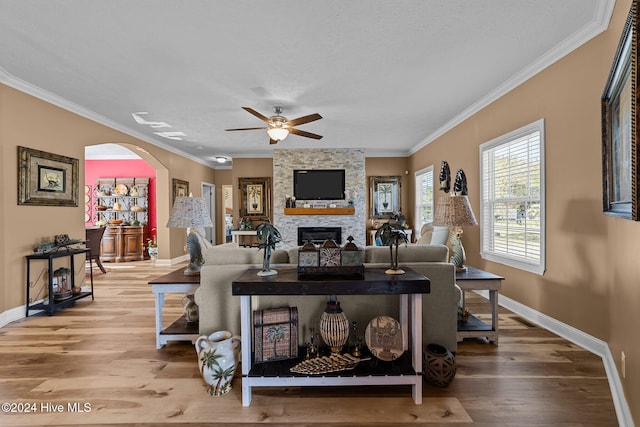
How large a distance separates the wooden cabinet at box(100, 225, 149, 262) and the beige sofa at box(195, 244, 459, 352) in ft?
19.8

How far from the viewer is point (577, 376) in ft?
7.13

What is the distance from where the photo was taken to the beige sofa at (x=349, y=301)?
2.35 meters

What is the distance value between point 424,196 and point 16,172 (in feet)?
22.4

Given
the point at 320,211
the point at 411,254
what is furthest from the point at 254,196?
the point at 411,254

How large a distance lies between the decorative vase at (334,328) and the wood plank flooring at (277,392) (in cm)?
30

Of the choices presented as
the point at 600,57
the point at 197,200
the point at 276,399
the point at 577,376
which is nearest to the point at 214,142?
the point at 197,200

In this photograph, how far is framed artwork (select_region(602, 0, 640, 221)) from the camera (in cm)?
121

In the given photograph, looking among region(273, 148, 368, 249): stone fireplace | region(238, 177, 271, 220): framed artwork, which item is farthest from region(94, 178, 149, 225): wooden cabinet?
region(273, 148, 368, 249): stone fireplace

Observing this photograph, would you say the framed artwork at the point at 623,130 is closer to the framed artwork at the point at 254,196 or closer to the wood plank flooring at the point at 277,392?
the wood plank flooring at the point at 277,392

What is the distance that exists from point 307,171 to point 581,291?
5496 millimetres

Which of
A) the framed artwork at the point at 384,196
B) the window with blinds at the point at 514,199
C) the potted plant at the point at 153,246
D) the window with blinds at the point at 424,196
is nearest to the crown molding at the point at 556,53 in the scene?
the window with blinds at the point at 514,199

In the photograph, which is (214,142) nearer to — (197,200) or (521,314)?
(197,200)

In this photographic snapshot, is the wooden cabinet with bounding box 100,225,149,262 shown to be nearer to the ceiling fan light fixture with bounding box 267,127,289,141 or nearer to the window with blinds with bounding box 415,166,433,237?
the ceiling fan light fixture with bounding box 267,127,289,141

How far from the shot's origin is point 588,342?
100 inches
